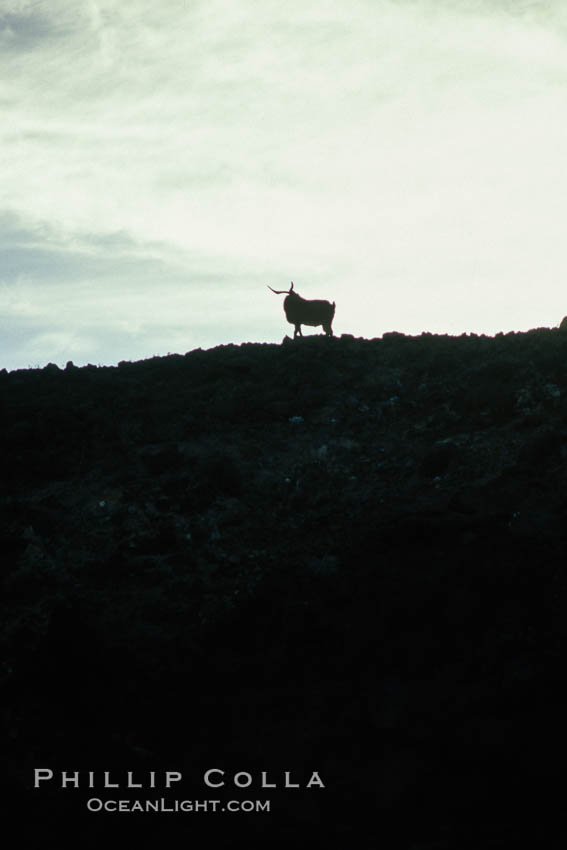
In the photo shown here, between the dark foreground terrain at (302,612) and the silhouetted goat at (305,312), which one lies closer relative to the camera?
the dark foreground terrain at (302,612)

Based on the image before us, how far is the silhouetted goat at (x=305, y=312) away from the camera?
931 inches

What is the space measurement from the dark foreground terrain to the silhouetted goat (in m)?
6.19

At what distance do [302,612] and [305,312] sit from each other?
14.8 metres

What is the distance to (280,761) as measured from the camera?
8.03 metres

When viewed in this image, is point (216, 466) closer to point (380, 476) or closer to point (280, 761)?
point (380, 476)

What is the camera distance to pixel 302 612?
1019 centimetres

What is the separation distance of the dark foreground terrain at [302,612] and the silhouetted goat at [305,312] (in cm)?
619

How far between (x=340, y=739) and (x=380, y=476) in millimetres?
6447

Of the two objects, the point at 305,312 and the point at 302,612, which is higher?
the point at 305,312

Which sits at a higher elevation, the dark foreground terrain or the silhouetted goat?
the silhouetted goat

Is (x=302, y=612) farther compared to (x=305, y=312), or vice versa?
(x=305, y=312)

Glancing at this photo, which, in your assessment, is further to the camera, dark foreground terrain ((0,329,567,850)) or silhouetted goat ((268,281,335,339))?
silhouetted goat ((268,281,335,339))

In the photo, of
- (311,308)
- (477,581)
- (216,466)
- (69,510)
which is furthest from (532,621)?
(311,308)

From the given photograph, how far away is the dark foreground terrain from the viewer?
24.5ft
